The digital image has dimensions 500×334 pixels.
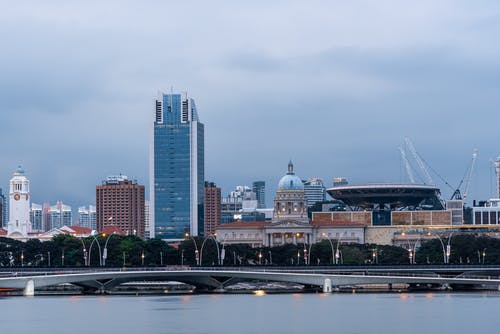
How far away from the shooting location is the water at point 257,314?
436ft

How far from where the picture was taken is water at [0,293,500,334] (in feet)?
436

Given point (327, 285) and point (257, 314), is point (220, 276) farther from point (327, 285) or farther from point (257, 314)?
point (257, 314)

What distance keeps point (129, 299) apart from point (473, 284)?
147ft

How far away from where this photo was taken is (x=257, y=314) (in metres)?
149

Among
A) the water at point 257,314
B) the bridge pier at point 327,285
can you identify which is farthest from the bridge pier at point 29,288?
the bridge pier at point 327,285

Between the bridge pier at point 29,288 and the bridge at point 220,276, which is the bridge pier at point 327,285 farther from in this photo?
the bridge pier at point 29,288

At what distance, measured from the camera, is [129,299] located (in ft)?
594

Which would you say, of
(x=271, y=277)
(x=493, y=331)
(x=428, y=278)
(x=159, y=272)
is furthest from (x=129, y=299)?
(x=493, y=331)

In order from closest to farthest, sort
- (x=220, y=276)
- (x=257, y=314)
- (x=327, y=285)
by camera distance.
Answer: (x=257, y=314)
(x=327, y=285)
(x=220, y=276)

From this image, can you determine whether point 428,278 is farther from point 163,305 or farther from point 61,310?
point 61,310

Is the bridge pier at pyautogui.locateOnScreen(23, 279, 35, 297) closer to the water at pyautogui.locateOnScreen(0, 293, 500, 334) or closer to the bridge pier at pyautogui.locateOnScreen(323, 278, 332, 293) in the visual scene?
the water at pyautogui.locateOnScreen(0, 293, 500, 334)

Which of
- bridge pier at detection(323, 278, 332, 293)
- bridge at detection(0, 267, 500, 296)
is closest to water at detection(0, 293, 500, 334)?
bridge at detection(0, 267, 500, 296)

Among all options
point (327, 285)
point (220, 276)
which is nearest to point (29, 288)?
point (220, 276)

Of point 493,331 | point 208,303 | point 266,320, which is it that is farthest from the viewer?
point 208,303
